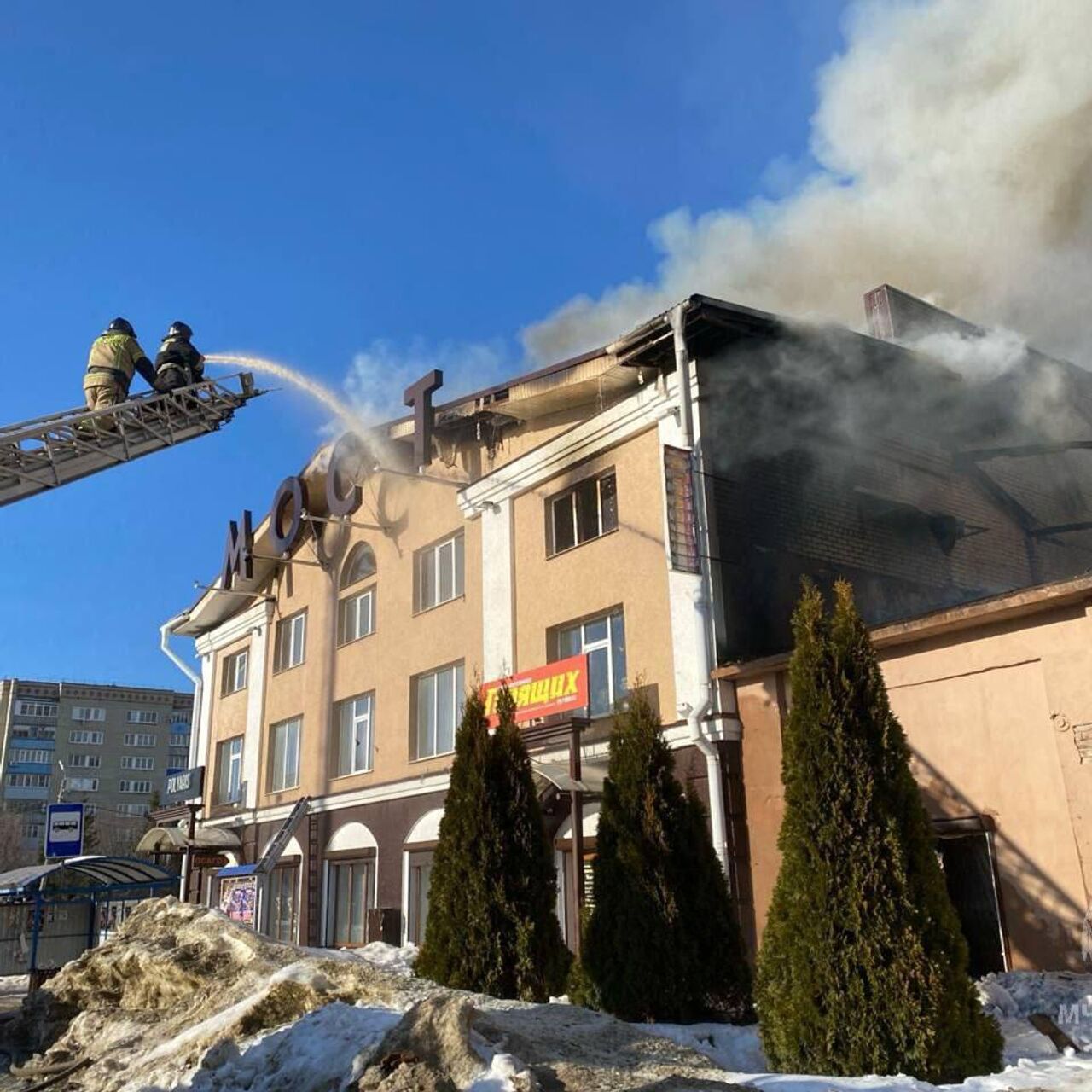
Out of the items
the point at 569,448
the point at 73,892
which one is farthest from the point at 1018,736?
the point at 73,892

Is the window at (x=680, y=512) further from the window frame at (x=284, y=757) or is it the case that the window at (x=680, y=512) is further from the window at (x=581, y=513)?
the window frame at (x=284, y=757)

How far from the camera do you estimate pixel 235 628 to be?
91.3 ft

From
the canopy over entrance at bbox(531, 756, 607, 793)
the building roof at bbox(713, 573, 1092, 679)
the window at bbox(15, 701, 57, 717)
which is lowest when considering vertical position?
the canopy over entrance at bbox(531, 756, 607, 793)

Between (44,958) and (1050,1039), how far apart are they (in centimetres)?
1954

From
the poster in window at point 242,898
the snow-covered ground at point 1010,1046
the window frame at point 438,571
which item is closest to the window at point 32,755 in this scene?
the poster in window at point 242,898

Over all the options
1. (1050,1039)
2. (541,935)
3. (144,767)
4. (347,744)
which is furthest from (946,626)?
(144,767)

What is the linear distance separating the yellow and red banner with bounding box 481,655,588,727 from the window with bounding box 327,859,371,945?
658cm

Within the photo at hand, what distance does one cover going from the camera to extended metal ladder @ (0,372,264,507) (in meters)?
13.8

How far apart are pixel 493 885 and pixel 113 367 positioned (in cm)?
908

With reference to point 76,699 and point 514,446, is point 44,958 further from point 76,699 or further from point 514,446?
point 76,699

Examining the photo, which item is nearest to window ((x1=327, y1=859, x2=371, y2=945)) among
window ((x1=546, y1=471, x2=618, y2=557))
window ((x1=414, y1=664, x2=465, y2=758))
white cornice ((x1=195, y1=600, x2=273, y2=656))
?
window ((x1=414, y1=664, x2=465, y2=758))

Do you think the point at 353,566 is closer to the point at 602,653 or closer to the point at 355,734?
the point at 355,734

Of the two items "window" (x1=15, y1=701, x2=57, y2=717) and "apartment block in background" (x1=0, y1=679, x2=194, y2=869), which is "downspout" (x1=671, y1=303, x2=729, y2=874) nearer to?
"apartment block in background" (x1=0, y1=679, x2=194, y2=869)

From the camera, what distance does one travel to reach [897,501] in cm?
1698
